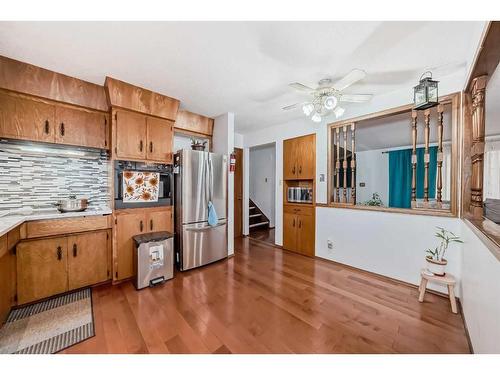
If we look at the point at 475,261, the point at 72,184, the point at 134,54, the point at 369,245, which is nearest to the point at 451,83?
the point at 475,261

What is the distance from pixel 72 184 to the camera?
2373mm

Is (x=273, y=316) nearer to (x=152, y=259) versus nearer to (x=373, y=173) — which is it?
(x=152, y=259)

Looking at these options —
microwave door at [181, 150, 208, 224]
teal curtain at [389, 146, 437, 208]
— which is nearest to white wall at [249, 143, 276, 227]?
microwave door at [181, 150, 208, 224]

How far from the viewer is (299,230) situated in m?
3.51

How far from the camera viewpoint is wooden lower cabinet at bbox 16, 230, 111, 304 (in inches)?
73.1

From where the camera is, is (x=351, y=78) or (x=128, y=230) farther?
(x=128, y=230)

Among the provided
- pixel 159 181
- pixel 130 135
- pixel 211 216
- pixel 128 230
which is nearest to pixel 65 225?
pixel 128 230

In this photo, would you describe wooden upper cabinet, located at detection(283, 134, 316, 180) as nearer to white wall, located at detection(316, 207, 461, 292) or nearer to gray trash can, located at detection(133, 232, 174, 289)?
white wall, located at detection(316, 207, 461, 292)

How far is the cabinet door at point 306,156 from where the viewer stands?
335 cm

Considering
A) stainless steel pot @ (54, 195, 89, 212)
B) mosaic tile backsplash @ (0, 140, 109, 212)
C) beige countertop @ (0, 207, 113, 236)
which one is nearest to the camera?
beige countertop @ (0, 207, 113, 236)

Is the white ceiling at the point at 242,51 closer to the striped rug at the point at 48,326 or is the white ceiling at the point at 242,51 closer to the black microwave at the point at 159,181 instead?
the black microwave at the point at 159,181

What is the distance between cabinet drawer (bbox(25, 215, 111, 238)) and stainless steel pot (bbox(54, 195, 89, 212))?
17 centimetres

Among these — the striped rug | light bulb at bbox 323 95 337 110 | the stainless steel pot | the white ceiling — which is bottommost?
the striped rug

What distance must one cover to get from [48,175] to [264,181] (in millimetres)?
4353
